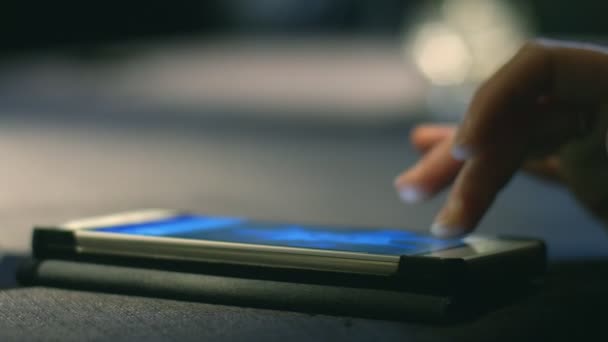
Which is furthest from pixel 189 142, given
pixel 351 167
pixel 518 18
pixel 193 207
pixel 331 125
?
pixel 518 18

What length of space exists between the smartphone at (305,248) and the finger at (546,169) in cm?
25

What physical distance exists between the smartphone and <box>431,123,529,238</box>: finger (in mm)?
29

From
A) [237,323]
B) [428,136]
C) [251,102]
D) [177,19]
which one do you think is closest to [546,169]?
[428,136]

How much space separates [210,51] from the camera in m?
4.24

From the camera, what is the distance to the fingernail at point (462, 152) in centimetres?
55

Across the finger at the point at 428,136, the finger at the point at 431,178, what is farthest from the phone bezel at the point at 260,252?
the finger at the point at 428,136

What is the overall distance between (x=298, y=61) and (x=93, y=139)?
7.28ft

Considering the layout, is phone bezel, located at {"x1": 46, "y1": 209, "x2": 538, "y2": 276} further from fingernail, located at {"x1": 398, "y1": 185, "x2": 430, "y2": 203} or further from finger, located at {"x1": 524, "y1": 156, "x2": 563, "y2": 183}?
finger, located at {"x1": 524, "y1": 156, "x2": 563, "y2": 183}

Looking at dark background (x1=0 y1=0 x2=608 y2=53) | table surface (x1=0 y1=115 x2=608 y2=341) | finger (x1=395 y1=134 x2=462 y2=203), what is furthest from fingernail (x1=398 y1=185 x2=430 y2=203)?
dark background (x1=0 y1=0 x2=608 y2=53)

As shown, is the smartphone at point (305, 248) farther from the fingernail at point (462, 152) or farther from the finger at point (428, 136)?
the finger at point (428, 136)

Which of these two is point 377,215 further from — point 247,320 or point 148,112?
point 148,112

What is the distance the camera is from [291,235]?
0.52m

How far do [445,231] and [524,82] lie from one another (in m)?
0.10

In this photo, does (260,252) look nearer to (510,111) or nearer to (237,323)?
(237,323)
